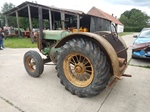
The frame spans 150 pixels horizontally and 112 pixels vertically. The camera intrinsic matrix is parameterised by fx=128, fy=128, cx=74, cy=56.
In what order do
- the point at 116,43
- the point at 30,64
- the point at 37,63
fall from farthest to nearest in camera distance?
the point at 30,64 → the point at 37,63 → the point at 116,43

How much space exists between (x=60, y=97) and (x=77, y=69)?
661 millimetres

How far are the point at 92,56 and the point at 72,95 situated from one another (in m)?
0.98

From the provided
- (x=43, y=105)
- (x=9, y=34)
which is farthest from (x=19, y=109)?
(x=9, y=34)

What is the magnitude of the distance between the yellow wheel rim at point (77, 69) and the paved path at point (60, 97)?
327 millimetres

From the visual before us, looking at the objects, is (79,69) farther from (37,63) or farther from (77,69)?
(37,63)

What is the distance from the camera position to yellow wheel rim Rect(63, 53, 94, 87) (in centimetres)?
254

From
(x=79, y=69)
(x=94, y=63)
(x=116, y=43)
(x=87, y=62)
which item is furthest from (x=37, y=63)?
(x=116, y=43)

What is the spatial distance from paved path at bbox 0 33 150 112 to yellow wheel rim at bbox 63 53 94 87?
12.9 inches

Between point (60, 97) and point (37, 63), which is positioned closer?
point (60, 97)

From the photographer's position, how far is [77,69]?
8.56ft

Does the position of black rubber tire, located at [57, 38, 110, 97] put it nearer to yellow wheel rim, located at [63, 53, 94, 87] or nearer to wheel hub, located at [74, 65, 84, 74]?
yellow wheel rim, located at [63, 53, 94, 87]

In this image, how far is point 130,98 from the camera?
8.46ft

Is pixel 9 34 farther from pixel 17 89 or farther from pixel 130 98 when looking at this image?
pixel 130 98

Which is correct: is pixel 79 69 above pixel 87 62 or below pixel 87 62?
below
